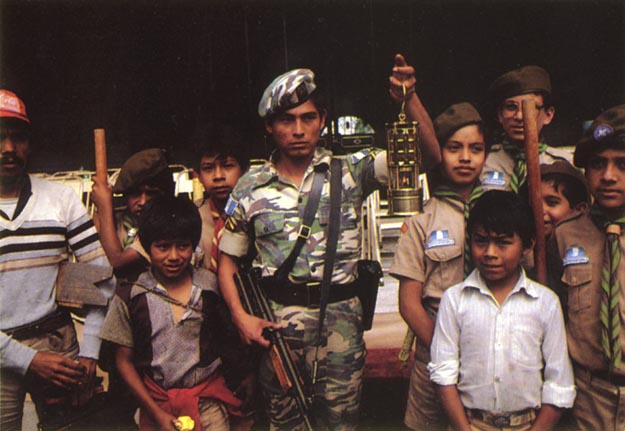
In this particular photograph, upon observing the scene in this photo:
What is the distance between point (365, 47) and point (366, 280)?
26.9 ft

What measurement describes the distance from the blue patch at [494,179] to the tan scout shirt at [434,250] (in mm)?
332

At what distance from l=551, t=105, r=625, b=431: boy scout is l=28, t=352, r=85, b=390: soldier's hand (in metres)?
2.42

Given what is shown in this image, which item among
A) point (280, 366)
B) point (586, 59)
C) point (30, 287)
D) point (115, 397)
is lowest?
point (115, 397)

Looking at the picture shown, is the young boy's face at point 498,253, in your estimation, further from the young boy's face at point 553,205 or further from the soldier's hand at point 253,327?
the soldier's hand at point 253,327

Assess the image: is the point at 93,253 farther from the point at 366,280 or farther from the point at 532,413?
the point at 532,413

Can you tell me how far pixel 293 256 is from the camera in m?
3.01


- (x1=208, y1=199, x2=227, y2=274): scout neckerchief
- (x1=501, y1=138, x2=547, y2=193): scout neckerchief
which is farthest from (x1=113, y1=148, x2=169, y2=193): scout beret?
(x1=501, y1=138, x2=547, y2=193): scout neckerchief

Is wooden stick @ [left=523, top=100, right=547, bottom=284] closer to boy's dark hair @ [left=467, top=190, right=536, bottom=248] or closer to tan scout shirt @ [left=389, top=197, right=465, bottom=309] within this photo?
boy's dark hair @ [left=467, top=190, right=536, bottom=248]

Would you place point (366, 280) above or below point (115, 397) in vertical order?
above

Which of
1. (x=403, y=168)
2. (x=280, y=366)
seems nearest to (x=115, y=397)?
(x=280, y=366)

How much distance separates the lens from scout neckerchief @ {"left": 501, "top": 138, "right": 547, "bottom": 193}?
336cm

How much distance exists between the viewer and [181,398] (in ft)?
9.68

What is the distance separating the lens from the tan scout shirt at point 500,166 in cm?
335

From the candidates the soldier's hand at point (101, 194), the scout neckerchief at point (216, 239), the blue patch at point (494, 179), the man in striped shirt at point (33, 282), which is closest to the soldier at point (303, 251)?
the scout neckerchief at point (216, 239)
